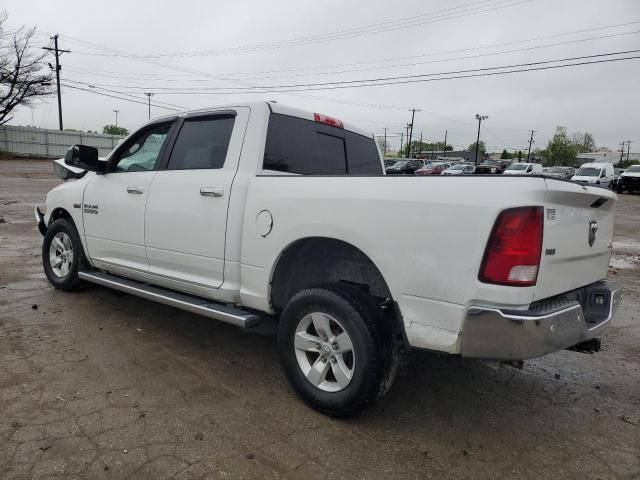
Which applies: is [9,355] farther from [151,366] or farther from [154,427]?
[154,427]

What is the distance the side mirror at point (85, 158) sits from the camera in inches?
173

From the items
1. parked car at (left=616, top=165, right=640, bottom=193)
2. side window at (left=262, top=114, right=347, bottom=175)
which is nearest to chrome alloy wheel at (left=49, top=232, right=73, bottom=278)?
side window at (left=262, top=114, right=347, bottom=175)

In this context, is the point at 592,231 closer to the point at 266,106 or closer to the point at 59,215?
the point at 266,106

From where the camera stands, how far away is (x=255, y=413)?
2967mm

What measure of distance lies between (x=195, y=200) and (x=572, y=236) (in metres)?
2.53

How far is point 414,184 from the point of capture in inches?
99.7

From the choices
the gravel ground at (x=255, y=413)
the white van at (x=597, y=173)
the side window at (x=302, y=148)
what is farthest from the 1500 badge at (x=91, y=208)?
the white van at (x=597, y=173)

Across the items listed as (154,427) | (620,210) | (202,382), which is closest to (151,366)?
(202,382)

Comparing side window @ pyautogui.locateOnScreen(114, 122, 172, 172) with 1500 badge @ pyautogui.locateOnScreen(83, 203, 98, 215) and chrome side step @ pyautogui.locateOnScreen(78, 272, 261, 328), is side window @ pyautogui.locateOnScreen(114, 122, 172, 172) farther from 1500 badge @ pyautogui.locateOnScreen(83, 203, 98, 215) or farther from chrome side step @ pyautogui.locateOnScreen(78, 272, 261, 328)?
chrome side step @ pyautogui.locateOnScreen(78, 272, 261, 328)

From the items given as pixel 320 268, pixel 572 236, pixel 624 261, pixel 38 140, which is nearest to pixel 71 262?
pixel 320 268

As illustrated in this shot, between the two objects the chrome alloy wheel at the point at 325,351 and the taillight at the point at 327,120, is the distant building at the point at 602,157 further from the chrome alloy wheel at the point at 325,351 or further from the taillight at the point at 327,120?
the chrome alloy wheel at the point at 325,351

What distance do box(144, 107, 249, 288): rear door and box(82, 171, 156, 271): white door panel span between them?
0.13 meters

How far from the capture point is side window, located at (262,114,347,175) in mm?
3539

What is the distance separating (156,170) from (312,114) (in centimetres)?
140
